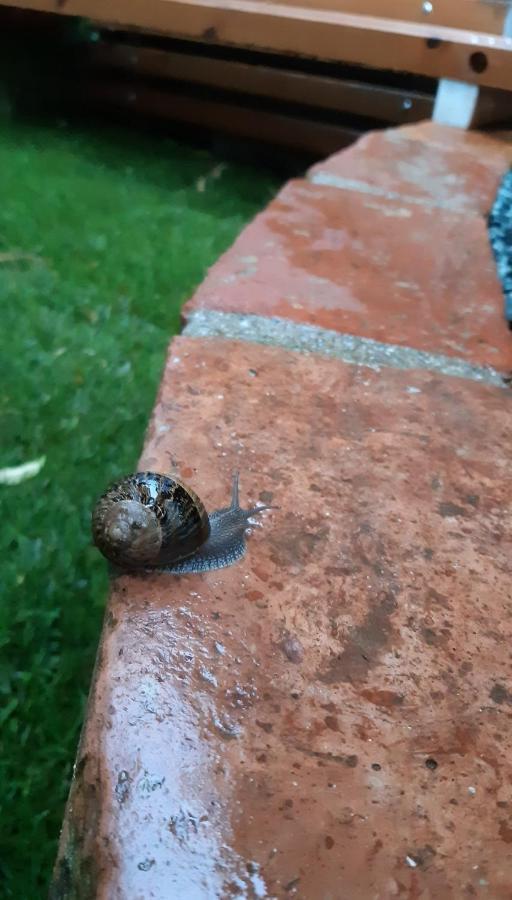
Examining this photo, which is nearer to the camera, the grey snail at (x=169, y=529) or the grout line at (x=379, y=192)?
the grey snail at (x=169, y=529)

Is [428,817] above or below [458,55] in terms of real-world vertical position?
below

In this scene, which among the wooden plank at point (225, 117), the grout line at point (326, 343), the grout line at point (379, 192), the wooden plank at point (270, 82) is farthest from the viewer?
the wooden plank at point (225, 117)

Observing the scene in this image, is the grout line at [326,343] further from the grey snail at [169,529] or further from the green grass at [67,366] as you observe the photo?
the green grass at [67,366]

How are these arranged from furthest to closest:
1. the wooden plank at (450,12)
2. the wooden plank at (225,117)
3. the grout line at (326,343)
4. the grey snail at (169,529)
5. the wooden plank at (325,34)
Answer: the wooden plank at (225,117)
the wooden plank at (450,12)
the wooden plank at (325,34)
the grout line at (326,343)
the grey snail at (169,529)

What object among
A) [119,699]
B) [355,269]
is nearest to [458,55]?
[355,269]

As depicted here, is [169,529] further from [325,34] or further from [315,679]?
[325,34]

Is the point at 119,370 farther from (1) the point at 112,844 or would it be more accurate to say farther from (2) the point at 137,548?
(1) the point at 112,844

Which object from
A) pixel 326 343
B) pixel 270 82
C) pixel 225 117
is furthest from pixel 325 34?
pixel 326 343

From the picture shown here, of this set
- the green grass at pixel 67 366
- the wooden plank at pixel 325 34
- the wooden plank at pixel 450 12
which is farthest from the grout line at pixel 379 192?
the wooden plank at pixel 450 12
